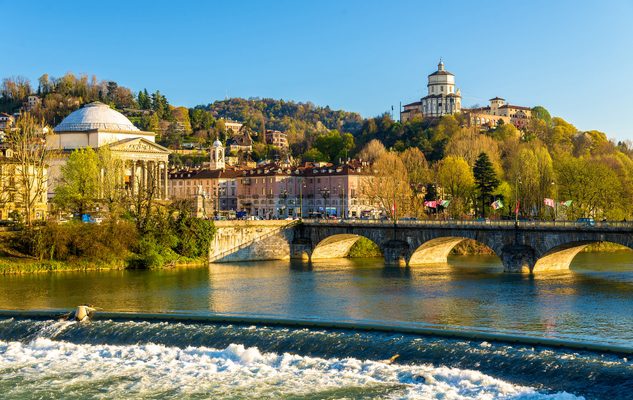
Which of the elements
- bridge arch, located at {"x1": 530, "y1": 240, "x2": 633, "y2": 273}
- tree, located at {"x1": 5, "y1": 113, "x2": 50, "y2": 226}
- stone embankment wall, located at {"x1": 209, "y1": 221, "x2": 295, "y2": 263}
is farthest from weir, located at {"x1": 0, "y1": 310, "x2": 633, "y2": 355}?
stone embankment wall, located at {"x1": 209, "y1": 221, "x2": 295, "y2": 263}

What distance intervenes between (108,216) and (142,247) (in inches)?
228

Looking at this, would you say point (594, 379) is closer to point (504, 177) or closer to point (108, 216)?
point (108, 216)

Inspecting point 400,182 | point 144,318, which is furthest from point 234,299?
point 400,182

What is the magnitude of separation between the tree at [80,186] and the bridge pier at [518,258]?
3592 cm

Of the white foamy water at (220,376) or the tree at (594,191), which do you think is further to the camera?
the tree at (594,191)

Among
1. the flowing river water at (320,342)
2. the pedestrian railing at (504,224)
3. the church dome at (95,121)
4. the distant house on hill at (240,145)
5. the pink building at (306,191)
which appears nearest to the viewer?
the flowing river water at (320,342)

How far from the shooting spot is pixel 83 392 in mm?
29141

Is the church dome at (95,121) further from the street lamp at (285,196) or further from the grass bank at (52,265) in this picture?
the grass bank at (52,265)

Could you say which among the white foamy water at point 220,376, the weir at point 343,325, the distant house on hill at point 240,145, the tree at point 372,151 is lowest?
the white foamy water at point 220,376

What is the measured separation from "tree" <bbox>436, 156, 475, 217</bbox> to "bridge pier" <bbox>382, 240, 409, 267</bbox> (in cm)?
2850

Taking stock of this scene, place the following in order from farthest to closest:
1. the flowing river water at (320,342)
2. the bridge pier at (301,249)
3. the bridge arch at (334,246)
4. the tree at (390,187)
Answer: the tree at (390,187) → the bridge pier at (301,249) → the bridge arch at (334,246) → the flowing river water at (320,342)

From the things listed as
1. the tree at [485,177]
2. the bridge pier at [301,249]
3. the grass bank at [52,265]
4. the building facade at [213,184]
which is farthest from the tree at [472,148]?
the grass bank at [52,265]

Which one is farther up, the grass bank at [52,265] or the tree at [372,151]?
the tree at [372,151]

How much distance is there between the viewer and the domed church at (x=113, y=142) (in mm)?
105375
